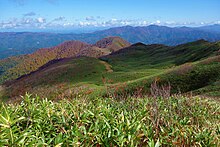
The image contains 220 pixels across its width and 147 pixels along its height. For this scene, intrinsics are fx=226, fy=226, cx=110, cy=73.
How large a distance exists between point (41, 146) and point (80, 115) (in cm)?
185

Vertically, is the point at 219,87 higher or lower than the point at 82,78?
higher

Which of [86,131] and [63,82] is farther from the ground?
[86,131]

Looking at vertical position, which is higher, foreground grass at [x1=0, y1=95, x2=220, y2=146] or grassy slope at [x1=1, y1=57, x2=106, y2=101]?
foreground grass at [x1=0, y1=95, x2=220, y2=146]

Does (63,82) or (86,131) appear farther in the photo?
(63,82)

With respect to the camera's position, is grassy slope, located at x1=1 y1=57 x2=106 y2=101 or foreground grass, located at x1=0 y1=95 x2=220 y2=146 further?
grassy slope, located at x1=1 y1=57 x2=106 y2=101

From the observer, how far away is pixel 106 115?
5422 mm

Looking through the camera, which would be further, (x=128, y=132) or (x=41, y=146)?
(x=128, y=132)

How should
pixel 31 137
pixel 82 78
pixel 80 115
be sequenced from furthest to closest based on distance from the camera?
pixel 82 78
pixel 80 115
pixel 31 137

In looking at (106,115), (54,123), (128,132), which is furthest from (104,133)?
(54,123)

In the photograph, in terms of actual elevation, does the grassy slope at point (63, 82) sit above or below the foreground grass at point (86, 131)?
below

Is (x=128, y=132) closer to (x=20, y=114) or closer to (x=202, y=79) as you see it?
(x=20, y=114)

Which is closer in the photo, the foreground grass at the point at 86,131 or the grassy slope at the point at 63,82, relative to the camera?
the foreground grass at the point at 86,131

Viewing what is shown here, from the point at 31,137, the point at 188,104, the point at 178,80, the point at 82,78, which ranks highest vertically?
the point at 31,137

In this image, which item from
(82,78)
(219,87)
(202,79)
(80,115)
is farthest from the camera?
(82,78)
